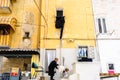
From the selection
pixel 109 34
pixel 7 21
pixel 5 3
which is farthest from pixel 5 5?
pixel 109 34

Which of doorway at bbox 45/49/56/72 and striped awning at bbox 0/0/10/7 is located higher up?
striped awning at bbox 0/0/10/7

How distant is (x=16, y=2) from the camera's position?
17969mm

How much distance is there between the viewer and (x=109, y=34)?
16562 mm

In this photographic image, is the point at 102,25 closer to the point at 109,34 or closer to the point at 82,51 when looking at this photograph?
the point at 109,34

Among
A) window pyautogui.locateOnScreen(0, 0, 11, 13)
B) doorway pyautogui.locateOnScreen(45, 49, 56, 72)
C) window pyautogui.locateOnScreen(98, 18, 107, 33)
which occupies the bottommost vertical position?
doorway pyautogui.locateOnScreen(45, 49, 56, 72)

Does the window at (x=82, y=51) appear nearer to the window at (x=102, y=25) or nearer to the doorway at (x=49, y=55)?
the doorway at (x=49, y=55)

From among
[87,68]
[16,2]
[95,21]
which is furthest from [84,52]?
[16,2]

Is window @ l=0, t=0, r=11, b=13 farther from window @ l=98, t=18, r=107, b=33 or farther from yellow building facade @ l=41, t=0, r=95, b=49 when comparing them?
window @ l=98, t=18, r=107, b=33

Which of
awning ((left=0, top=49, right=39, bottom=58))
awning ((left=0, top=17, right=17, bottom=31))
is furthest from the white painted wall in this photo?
awning ((left=0, top=17, right=17, bottom=31))

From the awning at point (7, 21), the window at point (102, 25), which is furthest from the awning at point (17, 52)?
the window at point (102, 25)

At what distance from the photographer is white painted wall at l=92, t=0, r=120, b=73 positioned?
51.8 ft

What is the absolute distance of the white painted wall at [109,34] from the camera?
15.8 metres

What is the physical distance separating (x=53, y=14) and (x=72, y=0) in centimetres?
195

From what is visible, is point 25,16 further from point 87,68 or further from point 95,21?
Answer: point 87,68
